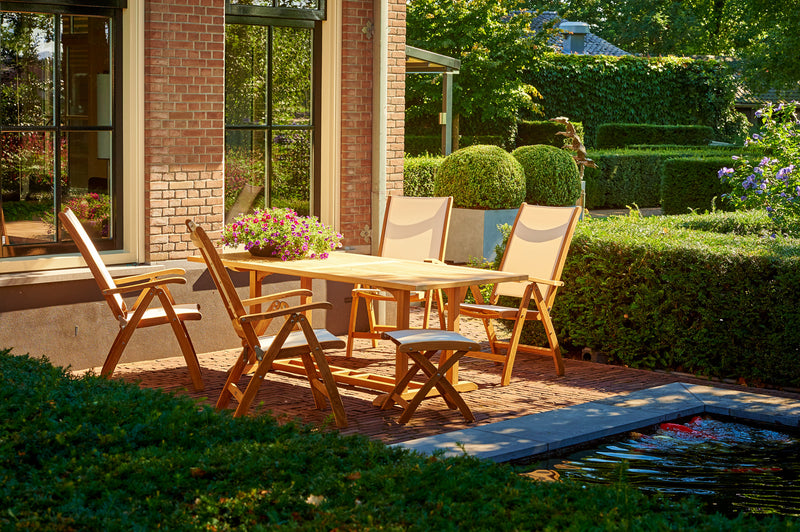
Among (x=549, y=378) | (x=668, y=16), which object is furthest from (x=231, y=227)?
(x=668, y=16)

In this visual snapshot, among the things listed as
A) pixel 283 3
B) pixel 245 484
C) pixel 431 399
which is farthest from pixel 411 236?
pixel 245 484

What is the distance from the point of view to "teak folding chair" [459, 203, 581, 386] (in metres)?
7.68

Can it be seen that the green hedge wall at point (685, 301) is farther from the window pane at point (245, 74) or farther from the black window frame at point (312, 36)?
the window pane at point (245, 74)

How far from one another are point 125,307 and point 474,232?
7546 mm

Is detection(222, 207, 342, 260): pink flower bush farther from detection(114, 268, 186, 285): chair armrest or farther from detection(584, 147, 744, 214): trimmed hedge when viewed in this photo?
detection(584, 147, 744, 214): trimmed hedge

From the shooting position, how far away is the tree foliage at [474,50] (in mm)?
25609

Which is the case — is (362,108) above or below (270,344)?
above

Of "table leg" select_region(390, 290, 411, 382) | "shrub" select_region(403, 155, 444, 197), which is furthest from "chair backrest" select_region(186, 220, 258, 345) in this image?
"shrub" select_region(403, 155, 444, 197)

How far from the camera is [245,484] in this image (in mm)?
3635

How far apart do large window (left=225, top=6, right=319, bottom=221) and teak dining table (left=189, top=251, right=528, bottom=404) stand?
4.55 feet

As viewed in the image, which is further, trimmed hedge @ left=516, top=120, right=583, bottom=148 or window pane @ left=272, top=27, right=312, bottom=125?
trimmed hedge @ left=516, top=120, right=583, bottom=148

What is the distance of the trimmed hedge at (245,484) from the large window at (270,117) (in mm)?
4822

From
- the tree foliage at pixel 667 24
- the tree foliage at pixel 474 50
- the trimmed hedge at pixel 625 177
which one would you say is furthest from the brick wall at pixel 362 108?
the tree foliage at pixel 667 24

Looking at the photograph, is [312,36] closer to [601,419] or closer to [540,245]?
[540,245]
